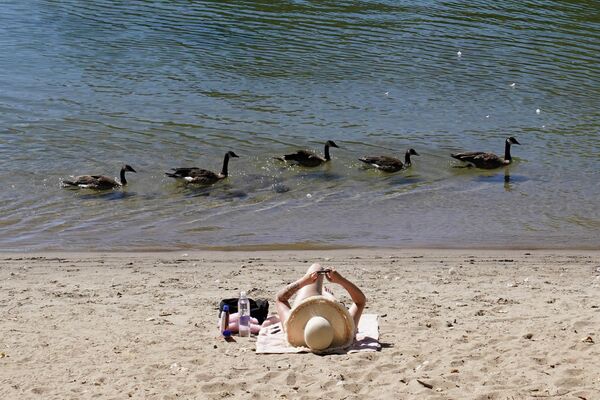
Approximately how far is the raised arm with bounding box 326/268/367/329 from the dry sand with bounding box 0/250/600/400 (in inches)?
13.0

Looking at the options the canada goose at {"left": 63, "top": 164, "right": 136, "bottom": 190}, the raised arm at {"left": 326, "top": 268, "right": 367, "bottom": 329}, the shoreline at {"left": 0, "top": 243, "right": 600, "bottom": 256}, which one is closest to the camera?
the raised arm at {"left": 326, "top": 268, "right": 367, "bottom": 329}

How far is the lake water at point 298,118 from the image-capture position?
48.6ft

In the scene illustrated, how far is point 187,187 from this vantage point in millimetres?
16453

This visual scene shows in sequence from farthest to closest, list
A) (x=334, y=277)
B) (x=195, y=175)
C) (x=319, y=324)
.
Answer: (x=195, y=175), (x=334, y=277), (x=319, y=324)

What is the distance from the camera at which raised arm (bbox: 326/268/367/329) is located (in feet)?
30.9

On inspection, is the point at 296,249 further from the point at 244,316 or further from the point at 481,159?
the point at 481,159

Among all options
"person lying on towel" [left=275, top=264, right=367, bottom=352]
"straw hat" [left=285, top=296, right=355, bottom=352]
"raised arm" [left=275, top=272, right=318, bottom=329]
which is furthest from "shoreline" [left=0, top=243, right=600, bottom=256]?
"straw hat" [left=285, top=296, right=355, bottom=352]

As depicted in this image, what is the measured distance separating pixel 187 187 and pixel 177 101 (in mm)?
5290

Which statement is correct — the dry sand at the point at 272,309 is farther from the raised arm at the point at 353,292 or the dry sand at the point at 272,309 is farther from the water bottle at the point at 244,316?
the raised arm at the point at 353,292

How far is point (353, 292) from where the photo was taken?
945cm

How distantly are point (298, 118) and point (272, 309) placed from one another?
10706 mm

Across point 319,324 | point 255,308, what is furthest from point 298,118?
point 319,324

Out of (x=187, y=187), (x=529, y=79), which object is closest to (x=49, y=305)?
(x=187, y=187)

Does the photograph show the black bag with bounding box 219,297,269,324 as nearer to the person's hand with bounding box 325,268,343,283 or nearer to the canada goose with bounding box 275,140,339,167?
the person's hand with bounding box 325,268,343,283
